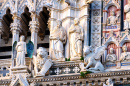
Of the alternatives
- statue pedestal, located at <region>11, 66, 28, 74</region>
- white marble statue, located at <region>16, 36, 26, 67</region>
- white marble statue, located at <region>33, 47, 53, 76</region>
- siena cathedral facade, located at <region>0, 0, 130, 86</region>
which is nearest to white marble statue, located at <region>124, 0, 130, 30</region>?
siena cathedral facade, located at <region>0, 0, 130, 86</region>

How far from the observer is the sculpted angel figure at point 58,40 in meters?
24.2

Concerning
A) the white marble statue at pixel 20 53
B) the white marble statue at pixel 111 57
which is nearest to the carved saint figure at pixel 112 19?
the white marble statue at pixel 111 57

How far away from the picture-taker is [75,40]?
24156 millimetres

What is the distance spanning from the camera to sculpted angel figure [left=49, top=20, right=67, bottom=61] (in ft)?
79.5

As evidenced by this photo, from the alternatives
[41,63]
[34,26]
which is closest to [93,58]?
[41,63]

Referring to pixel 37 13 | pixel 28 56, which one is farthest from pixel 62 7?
pixel 28 56

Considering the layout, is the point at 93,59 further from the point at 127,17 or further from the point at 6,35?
the point at 6,35

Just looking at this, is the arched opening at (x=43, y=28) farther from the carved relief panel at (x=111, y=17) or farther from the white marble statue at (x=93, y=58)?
the white marble statue at (x=93, y=58)

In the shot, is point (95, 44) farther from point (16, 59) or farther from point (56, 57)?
point (16, 59)

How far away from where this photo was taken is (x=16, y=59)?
2383cm

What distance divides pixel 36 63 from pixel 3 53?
4704 mm

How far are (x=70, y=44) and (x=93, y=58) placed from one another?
1.58m

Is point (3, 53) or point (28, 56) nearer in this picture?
point (28, 56)

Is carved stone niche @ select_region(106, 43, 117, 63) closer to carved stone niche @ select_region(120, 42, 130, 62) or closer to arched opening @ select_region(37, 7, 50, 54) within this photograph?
carved stone niche @ select_region(120, 42, 130, 62)
